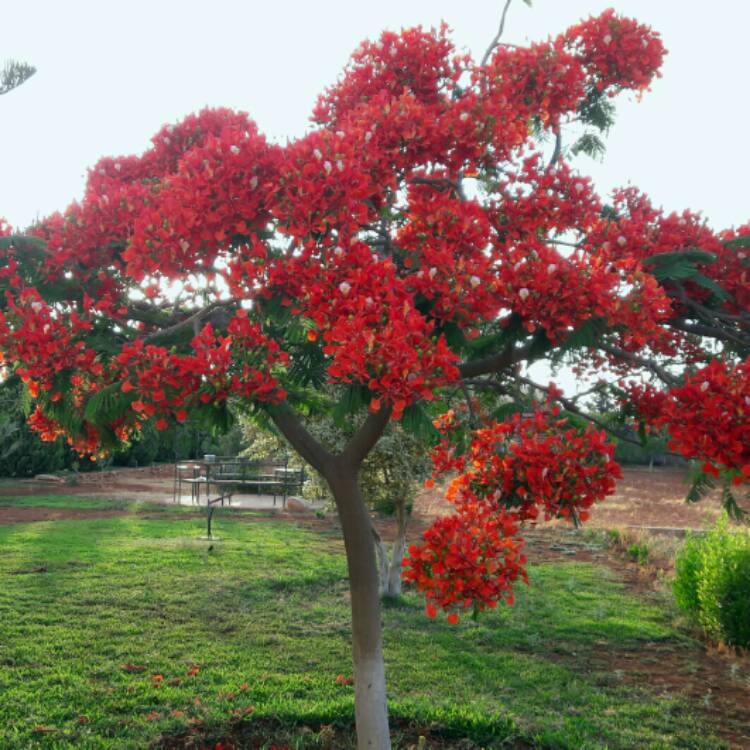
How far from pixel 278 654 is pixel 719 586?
4885mm

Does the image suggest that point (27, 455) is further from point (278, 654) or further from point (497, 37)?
point (497, 37)

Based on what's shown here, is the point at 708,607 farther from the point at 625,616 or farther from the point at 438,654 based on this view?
the point at 438,654

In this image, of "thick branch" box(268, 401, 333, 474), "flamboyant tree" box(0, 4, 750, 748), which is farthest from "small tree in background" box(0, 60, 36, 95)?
"thick branch" box(268, 401, 333, 474)

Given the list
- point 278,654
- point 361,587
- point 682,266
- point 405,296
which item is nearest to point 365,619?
point 361,587

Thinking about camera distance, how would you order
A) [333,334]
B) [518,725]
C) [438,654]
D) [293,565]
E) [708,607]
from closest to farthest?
[333,334], [518,725], [438,654], [708,607], [293,565]

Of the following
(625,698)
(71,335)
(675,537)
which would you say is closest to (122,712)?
(71,335)

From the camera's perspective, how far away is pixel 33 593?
9.59 m

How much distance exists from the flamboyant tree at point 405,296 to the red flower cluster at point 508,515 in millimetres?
13

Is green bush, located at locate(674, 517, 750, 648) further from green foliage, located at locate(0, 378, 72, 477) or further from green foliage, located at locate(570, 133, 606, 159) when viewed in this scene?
green foliage, located at locate(0, 378, 72, 477)

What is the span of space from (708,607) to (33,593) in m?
8.44

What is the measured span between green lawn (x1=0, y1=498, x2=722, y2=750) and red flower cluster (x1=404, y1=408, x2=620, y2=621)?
237 cm

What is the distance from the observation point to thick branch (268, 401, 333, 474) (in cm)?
394

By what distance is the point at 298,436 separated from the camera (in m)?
4.05

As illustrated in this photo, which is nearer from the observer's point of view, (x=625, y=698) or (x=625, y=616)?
(x=625, y=698)
